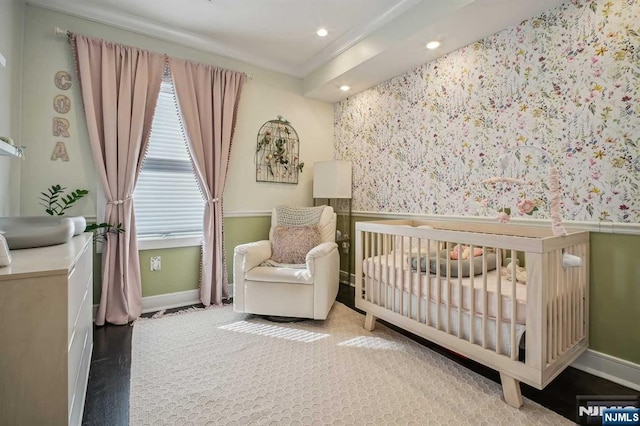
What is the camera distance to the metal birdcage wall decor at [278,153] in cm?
332

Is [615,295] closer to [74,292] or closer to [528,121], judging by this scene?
[528,121]

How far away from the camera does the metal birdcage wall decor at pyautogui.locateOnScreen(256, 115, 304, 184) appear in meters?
3.32

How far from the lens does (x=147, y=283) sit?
272 centimetres

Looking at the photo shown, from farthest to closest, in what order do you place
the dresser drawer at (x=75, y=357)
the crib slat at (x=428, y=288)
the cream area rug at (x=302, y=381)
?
1. the crib slat at (x=428, y=288)
2. the cream area rug at (x=302, y=381)
3. the dresser drawer at (x=75, y=357)

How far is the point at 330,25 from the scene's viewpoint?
102 inches

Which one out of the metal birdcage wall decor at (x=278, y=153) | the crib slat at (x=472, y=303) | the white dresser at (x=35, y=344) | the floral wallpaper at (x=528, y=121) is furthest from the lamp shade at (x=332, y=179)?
the white dresser at (x=35, y=344)

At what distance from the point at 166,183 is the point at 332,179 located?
1.65 m

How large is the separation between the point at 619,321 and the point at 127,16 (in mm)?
4066

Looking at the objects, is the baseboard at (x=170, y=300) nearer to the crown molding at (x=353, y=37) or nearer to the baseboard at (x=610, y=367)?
the crown molding at (x=353, y=37)

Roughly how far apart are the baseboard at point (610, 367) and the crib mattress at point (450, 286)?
24.4 inches

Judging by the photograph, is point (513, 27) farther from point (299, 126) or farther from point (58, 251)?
point (58, 251)

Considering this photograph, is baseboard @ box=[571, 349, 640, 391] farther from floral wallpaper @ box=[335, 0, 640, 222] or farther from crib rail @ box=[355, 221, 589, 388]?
floral wallpaper @ box=[335, 0, 640, 222]

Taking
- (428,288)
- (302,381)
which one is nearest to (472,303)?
(428,288)

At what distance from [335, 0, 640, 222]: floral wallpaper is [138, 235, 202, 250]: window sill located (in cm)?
199
